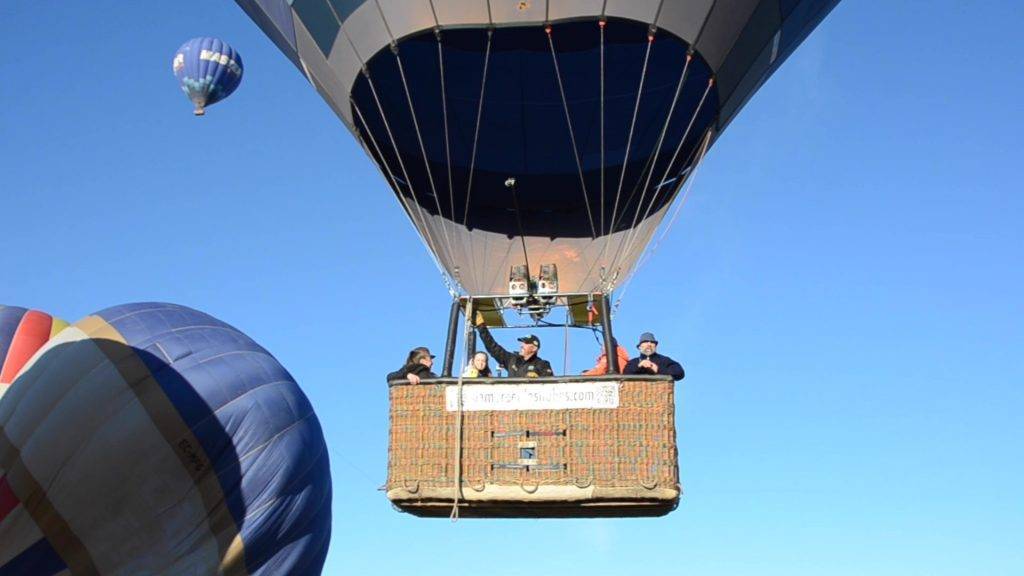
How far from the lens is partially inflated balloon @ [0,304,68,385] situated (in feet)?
37.0

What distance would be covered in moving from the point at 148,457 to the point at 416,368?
4.37m

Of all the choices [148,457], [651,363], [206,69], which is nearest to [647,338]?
[651,363]

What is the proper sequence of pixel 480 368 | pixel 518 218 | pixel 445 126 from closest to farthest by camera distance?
pixel 480 368
pixel 445 126
pixel 518 218

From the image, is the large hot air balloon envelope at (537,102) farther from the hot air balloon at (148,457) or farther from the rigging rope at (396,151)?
the hot air balloon at (148,457)

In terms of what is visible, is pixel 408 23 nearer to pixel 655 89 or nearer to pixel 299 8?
pixel 299 8

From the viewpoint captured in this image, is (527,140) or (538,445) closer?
(538,445)

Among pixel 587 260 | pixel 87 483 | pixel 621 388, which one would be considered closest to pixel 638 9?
pixel 587 260

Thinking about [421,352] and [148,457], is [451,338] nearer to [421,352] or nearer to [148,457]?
[421,352]

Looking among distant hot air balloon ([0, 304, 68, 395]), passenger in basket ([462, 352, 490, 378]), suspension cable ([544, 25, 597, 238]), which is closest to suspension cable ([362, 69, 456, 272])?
suspension cable ([544, 25, 597, 238])

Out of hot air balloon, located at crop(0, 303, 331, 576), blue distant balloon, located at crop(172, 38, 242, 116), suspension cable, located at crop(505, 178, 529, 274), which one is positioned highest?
blue distant balloon, located at crop(172, 38, 242, 116)

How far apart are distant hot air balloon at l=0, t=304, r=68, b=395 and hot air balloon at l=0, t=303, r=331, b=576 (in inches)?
30.7

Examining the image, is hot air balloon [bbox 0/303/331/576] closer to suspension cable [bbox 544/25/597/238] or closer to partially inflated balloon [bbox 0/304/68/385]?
partially inflated balloon [bbox 0/304/68/385]

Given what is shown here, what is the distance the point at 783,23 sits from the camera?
734 centimetres

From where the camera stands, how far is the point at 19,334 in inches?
460
